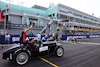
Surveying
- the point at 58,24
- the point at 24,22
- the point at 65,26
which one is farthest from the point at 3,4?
the point at 65,26

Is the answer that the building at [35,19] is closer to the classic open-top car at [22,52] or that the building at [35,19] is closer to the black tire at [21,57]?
the classic open-top car at [22,52]

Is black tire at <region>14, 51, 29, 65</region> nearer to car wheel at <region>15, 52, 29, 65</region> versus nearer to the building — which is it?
car wheel at <region>15, 52, 29, 65</region>

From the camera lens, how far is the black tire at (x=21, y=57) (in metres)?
3.25

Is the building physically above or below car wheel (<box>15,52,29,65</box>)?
above

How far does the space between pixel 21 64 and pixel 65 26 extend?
22988mm

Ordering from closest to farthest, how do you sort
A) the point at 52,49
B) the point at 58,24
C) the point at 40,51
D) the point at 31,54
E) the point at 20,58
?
1. the point at 20,58
2. the point at 31,54
3. the point at 40,51
4. the point at 52,49
5. the point at 58,24

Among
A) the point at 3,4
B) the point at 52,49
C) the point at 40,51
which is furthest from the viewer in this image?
the point at 3,4

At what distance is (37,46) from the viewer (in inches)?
156

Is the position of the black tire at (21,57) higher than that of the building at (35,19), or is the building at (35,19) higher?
the building at (35,19)

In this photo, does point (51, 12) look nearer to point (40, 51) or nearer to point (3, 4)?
point (3, 4)

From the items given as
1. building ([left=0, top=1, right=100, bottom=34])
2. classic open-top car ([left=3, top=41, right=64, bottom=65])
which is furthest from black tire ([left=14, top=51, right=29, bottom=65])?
building ([left=0, top=1, right=100, bottom=34])

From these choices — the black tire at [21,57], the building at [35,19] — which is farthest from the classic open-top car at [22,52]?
the building at [35,19]

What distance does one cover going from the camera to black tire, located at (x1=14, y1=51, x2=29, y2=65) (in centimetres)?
325

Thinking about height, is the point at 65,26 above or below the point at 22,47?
above
